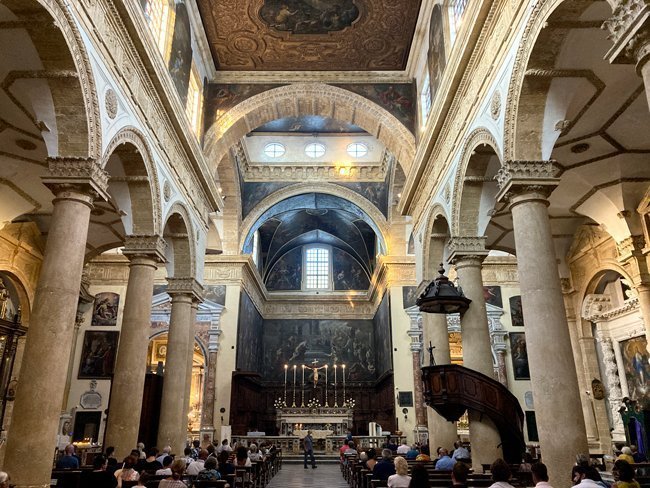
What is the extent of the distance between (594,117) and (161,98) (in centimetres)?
911

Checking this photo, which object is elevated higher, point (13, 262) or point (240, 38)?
point (240, 38)

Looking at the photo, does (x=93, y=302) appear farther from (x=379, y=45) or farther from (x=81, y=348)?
(x=379, y=45)

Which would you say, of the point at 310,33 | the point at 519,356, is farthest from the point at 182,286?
the point at 519,356

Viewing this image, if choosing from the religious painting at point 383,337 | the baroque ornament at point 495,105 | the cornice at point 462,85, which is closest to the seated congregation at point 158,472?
the baroque ornament at point 495,105

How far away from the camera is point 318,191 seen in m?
27.0

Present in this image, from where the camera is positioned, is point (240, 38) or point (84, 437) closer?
point (240, 38)

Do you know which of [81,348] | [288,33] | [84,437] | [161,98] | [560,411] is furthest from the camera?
[81,348]

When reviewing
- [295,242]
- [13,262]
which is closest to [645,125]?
[13,262]

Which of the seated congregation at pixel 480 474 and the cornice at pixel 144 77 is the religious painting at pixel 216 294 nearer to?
the cornice at pixel 144 77

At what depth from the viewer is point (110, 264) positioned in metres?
24.0

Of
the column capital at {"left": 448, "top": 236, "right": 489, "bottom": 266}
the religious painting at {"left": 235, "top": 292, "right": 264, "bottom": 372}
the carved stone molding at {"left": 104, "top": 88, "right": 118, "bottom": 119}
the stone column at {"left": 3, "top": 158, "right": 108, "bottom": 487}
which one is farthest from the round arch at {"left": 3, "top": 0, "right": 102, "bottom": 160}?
the religious painting at {"left": 235, "top": 292, "right": 264, "bottom": 372}

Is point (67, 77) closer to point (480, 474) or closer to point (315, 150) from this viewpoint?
point (480, 474)

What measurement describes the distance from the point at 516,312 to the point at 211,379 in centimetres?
1384

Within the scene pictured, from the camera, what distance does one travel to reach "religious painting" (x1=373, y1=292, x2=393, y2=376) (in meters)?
24.8
